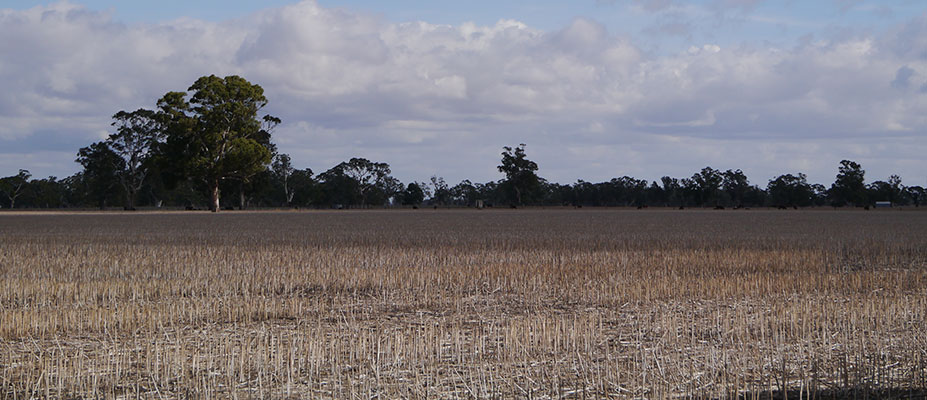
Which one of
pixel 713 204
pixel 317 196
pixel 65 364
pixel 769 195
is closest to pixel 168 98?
pixel 317 196

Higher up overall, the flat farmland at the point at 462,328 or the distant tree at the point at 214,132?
the distant tree at the point at 214,132

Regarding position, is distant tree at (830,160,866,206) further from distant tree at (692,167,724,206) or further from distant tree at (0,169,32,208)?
distant tree at (0,169,32,208)

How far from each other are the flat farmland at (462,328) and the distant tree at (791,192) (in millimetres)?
132281

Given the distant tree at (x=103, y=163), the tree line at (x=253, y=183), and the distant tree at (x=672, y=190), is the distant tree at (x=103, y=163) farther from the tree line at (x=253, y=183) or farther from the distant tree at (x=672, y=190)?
the distant tree at (x=672, y=190)

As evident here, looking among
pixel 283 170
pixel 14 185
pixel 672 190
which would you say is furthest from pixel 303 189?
pixel 672 190

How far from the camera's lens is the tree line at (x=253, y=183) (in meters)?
72.0

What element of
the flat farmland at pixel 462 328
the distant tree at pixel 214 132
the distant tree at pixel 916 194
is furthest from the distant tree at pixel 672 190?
the flat farmland at pixel 462 328

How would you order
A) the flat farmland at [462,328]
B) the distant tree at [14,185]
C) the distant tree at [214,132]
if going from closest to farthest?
1. the flat farmland at [462,328]
2. the distant tree at [214,132]
3. the distant tree at [14,185]

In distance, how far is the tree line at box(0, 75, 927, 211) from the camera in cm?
7200

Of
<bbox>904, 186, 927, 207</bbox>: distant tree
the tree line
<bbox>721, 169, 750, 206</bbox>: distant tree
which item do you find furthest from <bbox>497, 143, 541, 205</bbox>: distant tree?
<bbox>904, 186, 927, 207</bbox>: distant tree

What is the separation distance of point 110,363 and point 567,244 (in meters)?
17.2

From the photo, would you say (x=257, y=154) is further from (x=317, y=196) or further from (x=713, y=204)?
(x=713, y=204)

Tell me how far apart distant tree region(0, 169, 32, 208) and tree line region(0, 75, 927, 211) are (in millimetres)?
166

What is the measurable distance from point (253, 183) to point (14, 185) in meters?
59.6
